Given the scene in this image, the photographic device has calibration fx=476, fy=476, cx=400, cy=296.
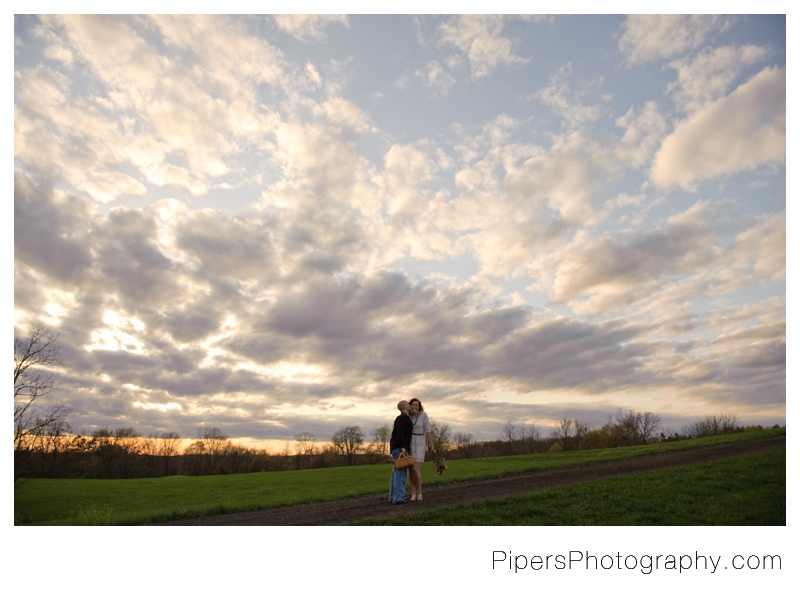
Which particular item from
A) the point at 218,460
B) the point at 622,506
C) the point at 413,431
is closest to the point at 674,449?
the point at 622,506

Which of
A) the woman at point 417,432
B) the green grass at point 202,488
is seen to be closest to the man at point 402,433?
the woman at point 417,432

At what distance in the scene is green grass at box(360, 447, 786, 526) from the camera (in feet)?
40.0

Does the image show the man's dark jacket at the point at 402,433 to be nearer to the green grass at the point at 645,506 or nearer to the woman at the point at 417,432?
the woman at the point at 417,432

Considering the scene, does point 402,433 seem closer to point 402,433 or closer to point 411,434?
point 402,433

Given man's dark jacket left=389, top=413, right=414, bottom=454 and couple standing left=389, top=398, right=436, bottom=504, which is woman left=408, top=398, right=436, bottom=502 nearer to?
couple standing left=389, top=398, right=436, bottom=504

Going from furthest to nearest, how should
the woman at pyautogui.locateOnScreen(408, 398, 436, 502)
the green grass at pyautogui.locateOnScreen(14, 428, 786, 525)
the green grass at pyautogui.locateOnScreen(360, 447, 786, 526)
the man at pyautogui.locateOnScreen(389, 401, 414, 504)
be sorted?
the green grass at pyautogui.locateOnScreen(14, 428, 786, 525), the woman at pyautogui.locateOnScreen(408, 398, 436, 502), the man at pyautogui.locateOnScreen(389, 401, 414, 504), the green grass at pyautogui.locateOnScreen(360, 447, 786, 526)

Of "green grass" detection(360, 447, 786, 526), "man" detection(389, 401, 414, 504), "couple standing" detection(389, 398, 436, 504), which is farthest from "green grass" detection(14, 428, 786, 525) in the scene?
"man" detection(389, 401, 414, 504)

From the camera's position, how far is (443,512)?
44.4 ft

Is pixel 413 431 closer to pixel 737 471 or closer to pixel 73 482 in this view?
pixel 737 471

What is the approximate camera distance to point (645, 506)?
43.9ft

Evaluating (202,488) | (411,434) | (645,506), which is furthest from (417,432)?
(202,488)

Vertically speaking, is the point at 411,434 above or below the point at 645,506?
above

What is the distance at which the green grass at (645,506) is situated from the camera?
1218 centimetres
